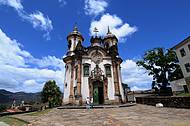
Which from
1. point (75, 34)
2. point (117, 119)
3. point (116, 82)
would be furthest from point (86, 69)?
point (117, 119)

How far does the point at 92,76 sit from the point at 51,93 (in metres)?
27.9

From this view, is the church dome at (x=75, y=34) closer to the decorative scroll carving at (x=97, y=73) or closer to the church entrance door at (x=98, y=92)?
the decorative scroll carving at (x=97, y=73)

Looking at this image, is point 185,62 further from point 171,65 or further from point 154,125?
point 154,125

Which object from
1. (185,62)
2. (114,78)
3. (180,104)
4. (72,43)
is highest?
Result: (72,43)

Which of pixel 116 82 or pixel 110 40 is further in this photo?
pixel 110 40

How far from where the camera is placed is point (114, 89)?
26891 mm

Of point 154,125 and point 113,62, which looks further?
point 113,62

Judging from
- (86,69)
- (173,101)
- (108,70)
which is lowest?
(173,101)

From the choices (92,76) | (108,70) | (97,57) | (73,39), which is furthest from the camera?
(73,39)

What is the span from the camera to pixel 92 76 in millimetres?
26766

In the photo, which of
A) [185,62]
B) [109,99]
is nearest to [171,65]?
[185,62]

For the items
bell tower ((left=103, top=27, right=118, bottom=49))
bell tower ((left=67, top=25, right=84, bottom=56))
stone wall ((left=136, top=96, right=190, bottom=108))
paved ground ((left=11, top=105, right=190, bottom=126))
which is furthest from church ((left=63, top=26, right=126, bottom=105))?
paved ground ((left=11, top=105, right=190, bottom=126))

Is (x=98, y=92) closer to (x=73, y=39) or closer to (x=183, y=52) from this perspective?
(x=73, y=39)

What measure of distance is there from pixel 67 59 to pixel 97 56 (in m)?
5.42
